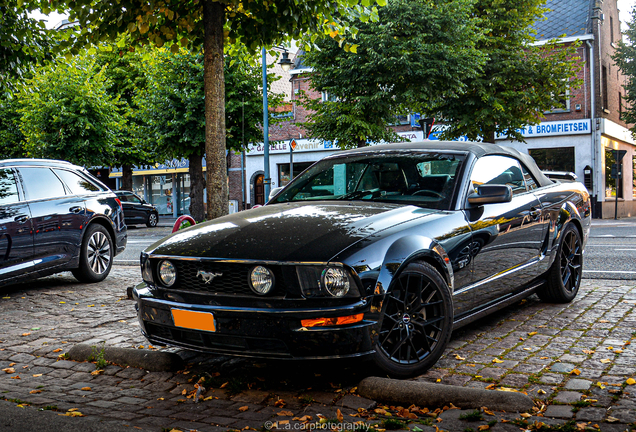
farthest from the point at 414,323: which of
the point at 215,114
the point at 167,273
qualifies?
the point at 215,114

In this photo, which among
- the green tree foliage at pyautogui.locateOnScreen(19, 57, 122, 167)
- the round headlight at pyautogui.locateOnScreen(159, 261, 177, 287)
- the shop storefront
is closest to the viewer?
the round headlight at pyautogui.locateOnScreen(159, 261, 177, 287)

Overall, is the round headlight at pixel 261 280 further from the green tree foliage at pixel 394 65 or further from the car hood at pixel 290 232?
the green tree foliage at pixel 394 65

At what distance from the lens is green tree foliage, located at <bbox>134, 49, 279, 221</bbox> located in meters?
21.6

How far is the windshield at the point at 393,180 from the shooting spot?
15.1ft

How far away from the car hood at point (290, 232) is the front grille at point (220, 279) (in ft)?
0.19

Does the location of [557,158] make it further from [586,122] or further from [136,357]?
[136,357]

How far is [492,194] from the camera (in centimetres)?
450

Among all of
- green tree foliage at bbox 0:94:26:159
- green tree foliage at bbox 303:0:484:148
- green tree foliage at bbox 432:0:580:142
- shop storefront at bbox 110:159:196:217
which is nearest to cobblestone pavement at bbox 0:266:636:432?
green tree foliage at bbox 303:0:484:148

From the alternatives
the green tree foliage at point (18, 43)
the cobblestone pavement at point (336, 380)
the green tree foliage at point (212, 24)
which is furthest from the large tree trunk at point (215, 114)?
the green tree foliage at point (18, 43)

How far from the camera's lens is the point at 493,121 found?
74.6ft

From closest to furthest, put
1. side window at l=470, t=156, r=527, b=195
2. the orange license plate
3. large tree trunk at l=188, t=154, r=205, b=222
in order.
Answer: the orange license plate → side window at l=470, t=156, r=527, b=195 → large tree trunk at l=188, t=154, r=205, b=222

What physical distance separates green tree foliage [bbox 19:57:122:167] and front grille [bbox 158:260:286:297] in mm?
24075

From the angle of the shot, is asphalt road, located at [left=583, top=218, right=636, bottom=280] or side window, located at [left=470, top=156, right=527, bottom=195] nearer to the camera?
side window, located at [left=470, top=156, right=527, bottom=195]

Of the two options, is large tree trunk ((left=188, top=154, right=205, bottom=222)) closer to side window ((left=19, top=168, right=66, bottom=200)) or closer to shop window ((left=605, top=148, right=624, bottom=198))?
side window ((left=19, top=168, right=66, bottom=200))
